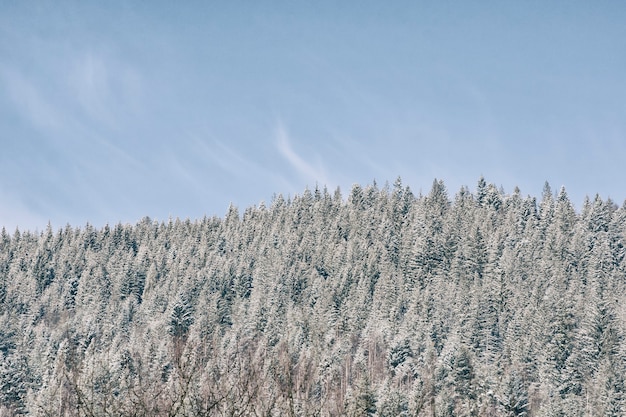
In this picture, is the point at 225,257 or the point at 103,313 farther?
the point at 225,257

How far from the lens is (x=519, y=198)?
192 metres

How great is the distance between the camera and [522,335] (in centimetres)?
11131

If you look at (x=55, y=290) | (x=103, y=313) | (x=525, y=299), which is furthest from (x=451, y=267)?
(x=55, y=290)

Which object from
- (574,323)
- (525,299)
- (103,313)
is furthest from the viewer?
(103,313)

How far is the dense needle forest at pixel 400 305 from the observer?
284 feet

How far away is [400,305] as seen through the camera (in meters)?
133

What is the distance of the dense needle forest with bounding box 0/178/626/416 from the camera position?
86.7 meters

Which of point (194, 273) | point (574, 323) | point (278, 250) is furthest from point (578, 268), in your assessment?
point (194, 273)

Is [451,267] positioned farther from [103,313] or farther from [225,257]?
[103,313]

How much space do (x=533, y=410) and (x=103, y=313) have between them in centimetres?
10500

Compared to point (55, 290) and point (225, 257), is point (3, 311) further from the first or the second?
point (225, 257)

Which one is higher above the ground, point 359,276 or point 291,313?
point 359,276

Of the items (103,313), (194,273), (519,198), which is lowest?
(103,313)

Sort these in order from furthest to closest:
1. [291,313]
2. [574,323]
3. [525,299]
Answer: [291,313] < [525,299] < [574,323]
